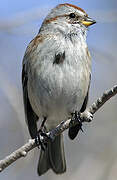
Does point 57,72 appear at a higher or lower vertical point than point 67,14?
lower

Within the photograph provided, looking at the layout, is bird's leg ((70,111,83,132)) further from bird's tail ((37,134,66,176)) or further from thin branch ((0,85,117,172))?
bird's tail ((37,134,66,176))

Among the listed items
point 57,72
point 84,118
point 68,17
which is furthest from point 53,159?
point 68,17

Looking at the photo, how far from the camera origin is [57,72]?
4277 mm

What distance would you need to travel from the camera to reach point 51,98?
4.43 metres

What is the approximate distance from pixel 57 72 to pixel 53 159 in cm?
108

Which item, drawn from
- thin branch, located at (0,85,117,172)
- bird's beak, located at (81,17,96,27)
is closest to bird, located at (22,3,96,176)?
bird's beak, located at (81,17,96,27)

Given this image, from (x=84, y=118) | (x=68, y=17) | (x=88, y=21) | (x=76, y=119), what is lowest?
(x=76, y=119)

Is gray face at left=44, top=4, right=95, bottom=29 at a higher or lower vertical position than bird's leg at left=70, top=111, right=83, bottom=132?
higher

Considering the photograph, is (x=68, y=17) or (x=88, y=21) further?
(x=68, y=17)

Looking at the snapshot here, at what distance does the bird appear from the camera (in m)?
4.31

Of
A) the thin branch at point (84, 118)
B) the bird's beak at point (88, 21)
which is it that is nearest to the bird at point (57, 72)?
the bird's beak at point (88, 21)

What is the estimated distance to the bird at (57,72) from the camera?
431 cm

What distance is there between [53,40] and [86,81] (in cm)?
53

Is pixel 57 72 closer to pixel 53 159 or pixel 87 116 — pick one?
pixel 87 116
